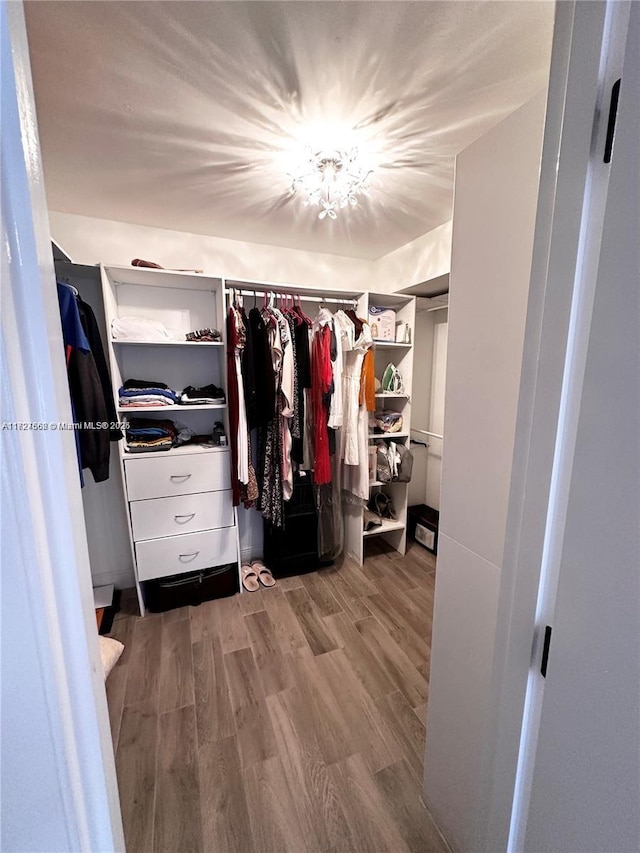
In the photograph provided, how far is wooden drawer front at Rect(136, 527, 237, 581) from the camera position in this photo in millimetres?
1984

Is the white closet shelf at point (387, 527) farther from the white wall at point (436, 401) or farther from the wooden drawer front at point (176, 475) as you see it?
the wooden drawer front at point (176, 475)

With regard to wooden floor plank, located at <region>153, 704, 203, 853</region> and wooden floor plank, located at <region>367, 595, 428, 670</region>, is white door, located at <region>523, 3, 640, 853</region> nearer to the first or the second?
wooden floor plank, located at <region>153, 704, 203, 853</region>

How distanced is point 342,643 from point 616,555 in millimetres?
1776

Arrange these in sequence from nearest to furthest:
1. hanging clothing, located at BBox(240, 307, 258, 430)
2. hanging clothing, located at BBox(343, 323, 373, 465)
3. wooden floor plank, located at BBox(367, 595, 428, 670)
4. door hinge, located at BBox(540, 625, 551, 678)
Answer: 1. door hinge, located at BBox(540, 625, 551, 678)
2. wooden floor plank, located at BBox(367, 595, 428, 670)
3. hanging clothing, located at BBox(240, 307, 258, 430)
4. hanging clothing, located at BBox(343, 323, 373, 465)

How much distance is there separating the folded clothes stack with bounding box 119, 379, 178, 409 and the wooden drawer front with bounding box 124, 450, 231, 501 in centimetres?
33

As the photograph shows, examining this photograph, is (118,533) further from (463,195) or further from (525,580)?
(463,195)

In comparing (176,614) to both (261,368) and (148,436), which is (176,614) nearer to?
(148,436)

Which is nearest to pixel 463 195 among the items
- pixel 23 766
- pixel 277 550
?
pixel 23 766

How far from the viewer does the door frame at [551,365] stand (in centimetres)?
46

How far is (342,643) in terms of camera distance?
182cm

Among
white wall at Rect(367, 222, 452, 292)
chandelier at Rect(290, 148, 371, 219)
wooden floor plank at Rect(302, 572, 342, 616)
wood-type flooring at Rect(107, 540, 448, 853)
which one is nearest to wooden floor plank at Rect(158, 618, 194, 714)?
wood-type flooring at Rect(107, 540, 448, 853)

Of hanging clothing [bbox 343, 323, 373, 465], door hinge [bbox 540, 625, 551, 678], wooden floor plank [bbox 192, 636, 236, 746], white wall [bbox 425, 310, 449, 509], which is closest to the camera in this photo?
door hinge [bbox 540, 625, 551, 678]

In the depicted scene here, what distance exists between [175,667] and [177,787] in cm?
54

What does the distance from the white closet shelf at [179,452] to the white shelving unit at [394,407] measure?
3.73 ft
